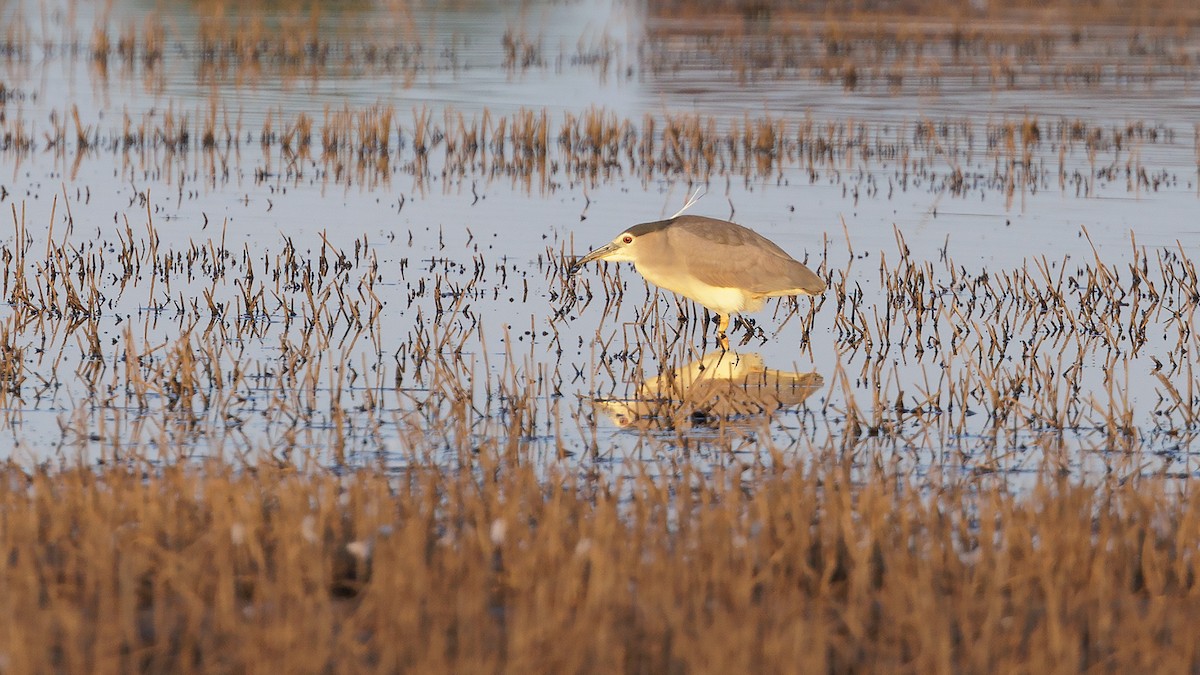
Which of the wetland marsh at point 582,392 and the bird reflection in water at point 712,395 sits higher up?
the wetland marsh at point 582,392

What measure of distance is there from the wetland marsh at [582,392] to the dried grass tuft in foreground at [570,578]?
0.02m

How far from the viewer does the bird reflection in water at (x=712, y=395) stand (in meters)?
7.80

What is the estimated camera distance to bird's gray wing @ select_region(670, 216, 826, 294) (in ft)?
30.3

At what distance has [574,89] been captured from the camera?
2503cm

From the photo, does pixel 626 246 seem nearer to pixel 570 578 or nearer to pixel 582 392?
pixel 582 392

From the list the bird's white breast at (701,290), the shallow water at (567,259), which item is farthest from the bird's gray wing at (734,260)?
the shallow water at (567,259)

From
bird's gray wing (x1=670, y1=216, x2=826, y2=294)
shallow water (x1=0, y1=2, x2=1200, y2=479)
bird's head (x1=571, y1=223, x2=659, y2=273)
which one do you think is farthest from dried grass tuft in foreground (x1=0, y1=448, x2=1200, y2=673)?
bird's head (x1=571, y1=223, x2=659, y2=273)

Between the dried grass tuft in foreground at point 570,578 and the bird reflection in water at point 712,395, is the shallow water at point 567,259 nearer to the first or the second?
the bird reflection in water at point 712,395

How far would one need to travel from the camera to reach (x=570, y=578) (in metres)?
4.76

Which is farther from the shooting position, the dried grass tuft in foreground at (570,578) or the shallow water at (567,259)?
the shallow water at (567,259)

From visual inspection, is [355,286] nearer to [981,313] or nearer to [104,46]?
[981,313]

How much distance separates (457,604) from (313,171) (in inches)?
503

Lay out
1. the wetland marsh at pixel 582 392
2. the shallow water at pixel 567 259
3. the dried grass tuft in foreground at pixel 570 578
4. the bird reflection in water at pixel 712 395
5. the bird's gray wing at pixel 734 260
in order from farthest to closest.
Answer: the bird's gray wing at pixel 734 260 → the bird reflection in water at pixel 712 395 → the shallow water at pixel 567 259 → the wetland marsh at pixel 582 392 → the dried grass tuft in foreground at pixel 570 578

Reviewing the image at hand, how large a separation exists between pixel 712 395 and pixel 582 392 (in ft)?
2.04
